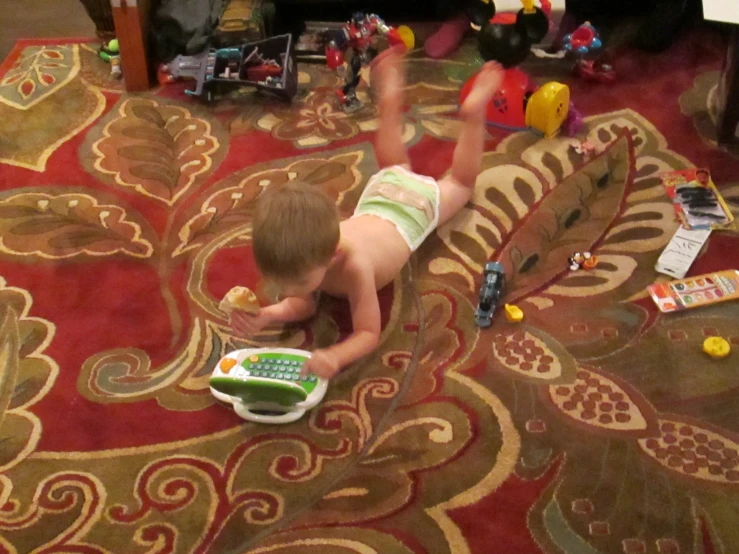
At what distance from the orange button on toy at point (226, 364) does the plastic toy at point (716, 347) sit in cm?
74

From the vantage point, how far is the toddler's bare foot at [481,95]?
4.41ft

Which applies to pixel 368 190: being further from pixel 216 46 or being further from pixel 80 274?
pixel 216 46

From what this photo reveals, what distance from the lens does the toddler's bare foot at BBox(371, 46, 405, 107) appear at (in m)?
1.41

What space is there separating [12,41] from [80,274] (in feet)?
3.64

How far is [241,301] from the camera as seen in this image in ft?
3.66

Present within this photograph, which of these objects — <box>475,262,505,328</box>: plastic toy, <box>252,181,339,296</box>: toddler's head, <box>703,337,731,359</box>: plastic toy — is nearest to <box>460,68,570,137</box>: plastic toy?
<box>475,262,505,328</box>: plastic toy

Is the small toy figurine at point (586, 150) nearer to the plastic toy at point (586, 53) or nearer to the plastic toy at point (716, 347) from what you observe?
the plastic toy at point (586, 53)

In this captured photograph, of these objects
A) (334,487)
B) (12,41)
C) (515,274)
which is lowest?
(334,487)

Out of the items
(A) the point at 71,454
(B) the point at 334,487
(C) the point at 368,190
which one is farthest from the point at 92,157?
(B) the point at 334,487

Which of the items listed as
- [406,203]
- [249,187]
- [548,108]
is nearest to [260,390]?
[406,203]

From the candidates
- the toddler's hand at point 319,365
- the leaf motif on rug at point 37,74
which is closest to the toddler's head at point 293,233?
the toddler's hand at point 319,365

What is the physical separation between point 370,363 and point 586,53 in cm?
113

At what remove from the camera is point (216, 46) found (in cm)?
185

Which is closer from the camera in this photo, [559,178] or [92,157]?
[559,178]
